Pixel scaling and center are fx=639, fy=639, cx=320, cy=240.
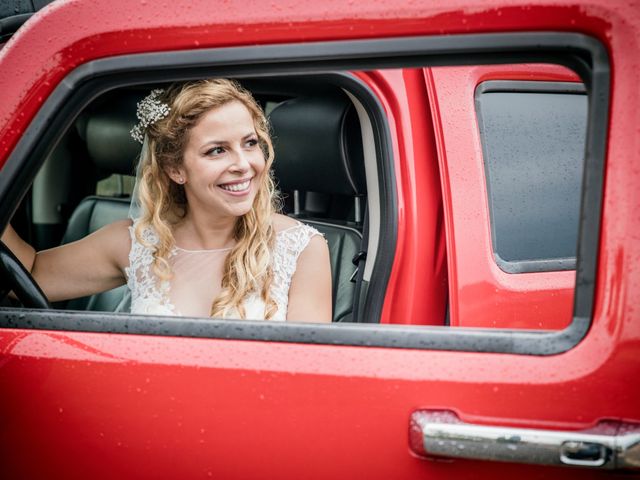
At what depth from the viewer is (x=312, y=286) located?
7.06ft

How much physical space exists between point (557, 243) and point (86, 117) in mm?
2460

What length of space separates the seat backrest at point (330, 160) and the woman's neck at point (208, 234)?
303 mm

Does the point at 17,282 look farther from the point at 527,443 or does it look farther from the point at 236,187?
the point at 527,443

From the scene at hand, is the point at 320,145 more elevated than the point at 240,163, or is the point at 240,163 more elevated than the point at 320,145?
the point at 320,145

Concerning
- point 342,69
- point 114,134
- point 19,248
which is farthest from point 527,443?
point 114,134

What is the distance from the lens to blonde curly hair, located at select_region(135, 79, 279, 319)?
2.02 metres

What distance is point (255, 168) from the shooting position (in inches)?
80.9

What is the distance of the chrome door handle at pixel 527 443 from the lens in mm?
881

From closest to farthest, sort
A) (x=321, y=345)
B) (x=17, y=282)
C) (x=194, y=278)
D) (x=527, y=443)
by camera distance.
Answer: (x=527, y=443)
(x=321, y=345)
(x=17, y=282)
(x=194, y=278)

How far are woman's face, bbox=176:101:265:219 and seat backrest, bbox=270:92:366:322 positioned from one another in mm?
234

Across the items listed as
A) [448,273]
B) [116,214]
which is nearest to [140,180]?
[116,214]

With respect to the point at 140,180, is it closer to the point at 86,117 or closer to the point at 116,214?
the point at 116,214

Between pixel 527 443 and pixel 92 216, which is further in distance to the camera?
pixel 92 216

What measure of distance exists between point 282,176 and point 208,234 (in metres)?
0.36
